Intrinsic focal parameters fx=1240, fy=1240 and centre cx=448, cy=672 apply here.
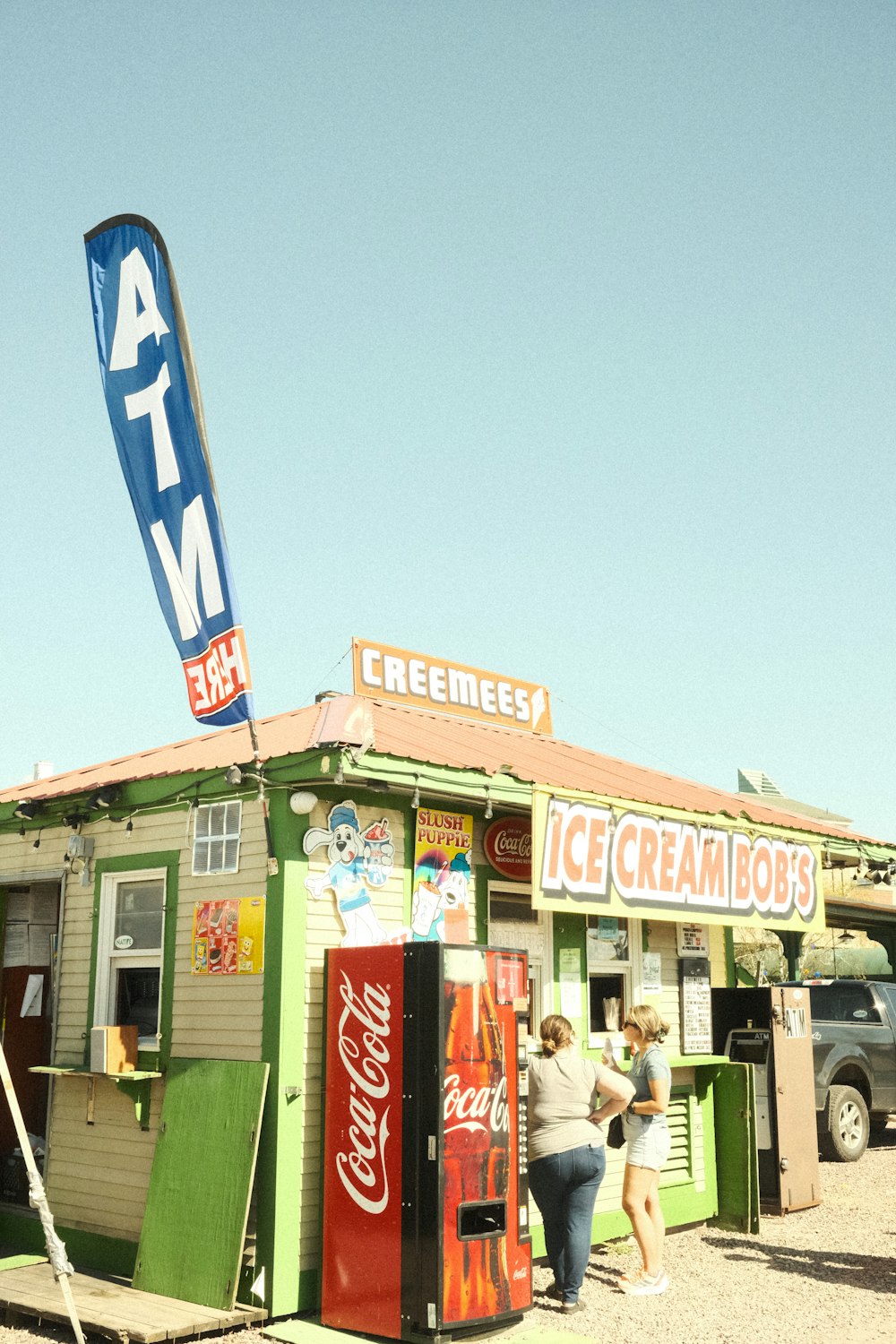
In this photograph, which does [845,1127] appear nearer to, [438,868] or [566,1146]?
[566,1146]

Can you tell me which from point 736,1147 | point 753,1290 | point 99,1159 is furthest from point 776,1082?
point 99,1159

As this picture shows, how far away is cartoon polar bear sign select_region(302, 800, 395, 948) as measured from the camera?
7633 mm

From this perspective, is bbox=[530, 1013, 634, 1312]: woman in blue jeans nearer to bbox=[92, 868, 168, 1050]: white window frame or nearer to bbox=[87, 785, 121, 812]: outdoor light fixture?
bbox=[92, 868, 168, 1050]: white window frame

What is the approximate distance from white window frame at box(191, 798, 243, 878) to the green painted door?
4749mm

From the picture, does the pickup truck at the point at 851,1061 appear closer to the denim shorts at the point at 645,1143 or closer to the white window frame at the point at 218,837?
the denim shorts at the point at 645,1143

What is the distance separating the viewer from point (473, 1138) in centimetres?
699

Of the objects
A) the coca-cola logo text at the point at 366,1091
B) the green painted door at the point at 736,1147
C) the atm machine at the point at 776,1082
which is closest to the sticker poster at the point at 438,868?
the coca-cola logo text at the point at 366,1091

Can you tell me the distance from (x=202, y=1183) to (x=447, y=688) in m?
4.95

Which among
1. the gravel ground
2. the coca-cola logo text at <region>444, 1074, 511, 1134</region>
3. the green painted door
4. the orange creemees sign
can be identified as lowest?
A: the gravel ground

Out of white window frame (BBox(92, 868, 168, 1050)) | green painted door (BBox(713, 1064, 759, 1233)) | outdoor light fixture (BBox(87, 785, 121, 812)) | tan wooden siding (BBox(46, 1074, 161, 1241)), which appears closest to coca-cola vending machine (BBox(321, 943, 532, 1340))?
tan wooden siding (BBox(46, 1074, 161, 1241))

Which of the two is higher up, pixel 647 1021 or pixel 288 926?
pixel 288 926

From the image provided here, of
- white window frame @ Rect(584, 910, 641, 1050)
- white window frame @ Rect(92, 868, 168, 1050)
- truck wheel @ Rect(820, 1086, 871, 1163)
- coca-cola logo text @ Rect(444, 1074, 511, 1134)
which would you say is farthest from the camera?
truck wheel @ Rect(820, 1086, 871, 1163)

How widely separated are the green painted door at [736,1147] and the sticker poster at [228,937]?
4.57 meters

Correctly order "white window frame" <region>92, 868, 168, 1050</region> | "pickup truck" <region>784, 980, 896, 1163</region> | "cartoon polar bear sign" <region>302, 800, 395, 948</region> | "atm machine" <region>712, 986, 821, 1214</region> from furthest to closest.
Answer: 1. "pickup truck" <region>784, 980, 896, 1163</region>
2. "atm machine" <region>712, 986, 821, 1214</region>
3. "white window frame" <region>92, 868, 168, 1050</region>
4. "cartoon polar bear sign" <region>302, 800, 395, 948</region>
